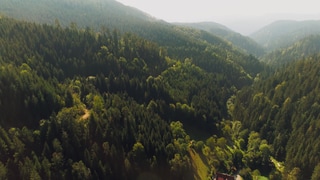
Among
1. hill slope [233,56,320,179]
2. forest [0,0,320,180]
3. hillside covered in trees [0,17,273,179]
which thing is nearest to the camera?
hillside covered in trees [0,17,273,179]

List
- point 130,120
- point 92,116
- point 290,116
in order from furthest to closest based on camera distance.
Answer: point 290,116
point 130,120
point 92,116

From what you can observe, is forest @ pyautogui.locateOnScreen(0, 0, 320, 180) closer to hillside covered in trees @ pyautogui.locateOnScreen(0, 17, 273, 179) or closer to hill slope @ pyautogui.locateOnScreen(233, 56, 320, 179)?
hillside covered in trees @ pyautogui.locateOnScreen(0, 17, 273, 179)

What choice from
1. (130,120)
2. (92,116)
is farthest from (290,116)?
(92,116)

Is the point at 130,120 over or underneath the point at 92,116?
underneath

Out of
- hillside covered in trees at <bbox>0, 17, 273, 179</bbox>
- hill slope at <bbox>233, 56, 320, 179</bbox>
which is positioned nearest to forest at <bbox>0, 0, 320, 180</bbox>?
hillside covered in trees at <bbox>0, 17, 273, 179</bbox>

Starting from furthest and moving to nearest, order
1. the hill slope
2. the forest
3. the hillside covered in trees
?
the hill slope → the forest → the hillside covered in trees

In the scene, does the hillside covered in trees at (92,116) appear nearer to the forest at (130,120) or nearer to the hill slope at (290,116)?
the forest at (130,120)

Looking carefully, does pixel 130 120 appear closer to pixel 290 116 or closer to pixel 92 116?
pixel 92 116

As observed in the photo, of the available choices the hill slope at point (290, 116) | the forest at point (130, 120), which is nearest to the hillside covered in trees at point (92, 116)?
the forest at point (130, 120)

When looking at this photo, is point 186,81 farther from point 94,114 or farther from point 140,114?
point 94,114
